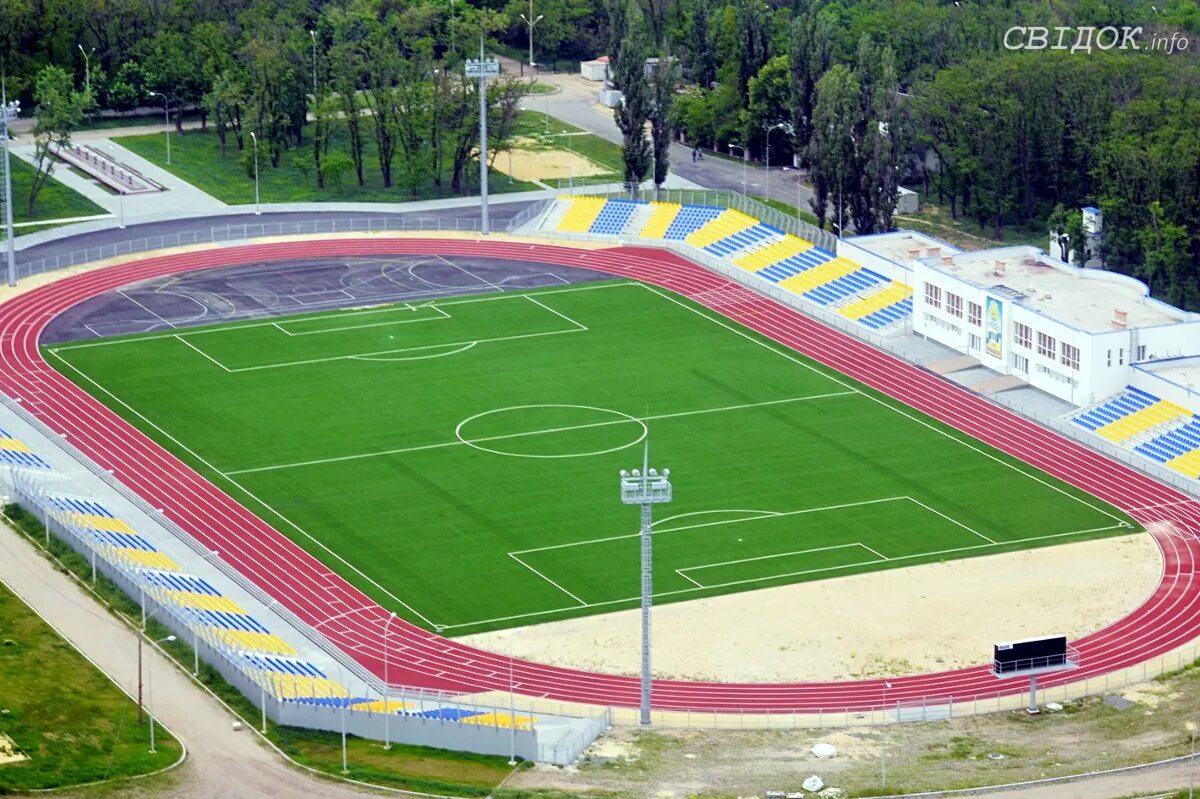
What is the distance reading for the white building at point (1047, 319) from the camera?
125 m

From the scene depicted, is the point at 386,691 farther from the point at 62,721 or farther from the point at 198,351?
the point at 198,351

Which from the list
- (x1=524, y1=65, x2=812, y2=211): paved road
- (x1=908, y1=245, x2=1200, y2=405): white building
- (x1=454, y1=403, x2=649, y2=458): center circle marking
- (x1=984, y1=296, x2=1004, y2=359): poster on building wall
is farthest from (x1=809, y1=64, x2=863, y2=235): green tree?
(x1=454, y1=403, x2=649, y2=458): center circle marking

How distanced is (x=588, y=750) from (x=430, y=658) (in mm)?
11152

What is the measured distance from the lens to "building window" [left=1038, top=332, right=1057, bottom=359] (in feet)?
418

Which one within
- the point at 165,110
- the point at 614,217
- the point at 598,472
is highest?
the point at 165,110

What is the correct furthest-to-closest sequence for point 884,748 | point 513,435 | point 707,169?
1. point 707,169
2. point 513,435
3. point 884,748

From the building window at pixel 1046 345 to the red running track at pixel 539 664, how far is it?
145 inches

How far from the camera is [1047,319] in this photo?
127 m

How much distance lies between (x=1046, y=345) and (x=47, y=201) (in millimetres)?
72354

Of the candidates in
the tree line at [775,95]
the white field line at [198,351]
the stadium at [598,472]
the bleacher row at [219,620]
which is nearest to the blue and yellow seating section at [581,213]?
the stadium at [598,472]

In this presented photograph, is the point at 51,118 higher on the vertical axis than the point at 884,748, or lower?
higher

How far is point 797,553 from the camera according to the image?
4289 inches

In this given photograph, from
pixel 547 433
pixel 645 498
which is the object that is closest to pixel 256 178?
pixel 547 433

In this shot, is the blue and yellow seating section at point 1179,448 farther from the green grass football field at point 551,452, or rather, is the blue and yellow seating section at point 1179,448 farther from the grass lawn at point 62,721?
the grass lawn at point 62,721
